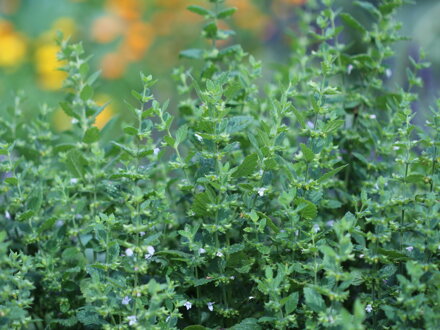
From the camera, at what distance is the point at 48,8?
4.93 meters

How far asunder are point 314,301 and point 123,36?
391 centimetres

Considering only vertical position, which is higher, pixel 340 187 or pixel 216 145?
pixel 216 145

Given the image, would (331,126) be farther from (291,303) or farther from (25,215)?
(25,215)

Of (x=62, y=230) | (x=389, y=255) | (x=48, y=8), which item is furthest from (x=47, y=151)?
(x=48, y=8)

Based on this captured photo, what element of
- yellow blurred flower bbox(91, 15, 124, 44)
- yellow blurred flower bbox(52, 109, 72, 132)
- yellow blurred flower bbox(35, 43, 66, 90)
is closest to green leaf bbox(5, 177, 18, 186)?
yellow blurred flower bbox(52, 109, 72, 132)

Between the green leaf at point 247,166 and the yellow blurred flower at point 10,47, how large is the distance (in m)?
3.63

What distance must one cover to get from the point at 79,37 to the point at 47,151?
126 inches

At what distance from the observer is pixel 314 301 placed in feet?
3.93

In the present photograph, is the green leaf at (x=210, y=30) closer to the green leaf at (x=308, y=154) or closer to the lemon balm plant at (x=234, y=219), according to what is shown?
the lemon balm plant at (x=234, y=219)

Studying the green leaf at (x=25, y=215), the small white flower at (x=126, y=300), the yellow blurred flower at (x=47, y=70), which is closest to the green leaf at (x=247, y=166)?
the small white flower at (x=126, y=300)

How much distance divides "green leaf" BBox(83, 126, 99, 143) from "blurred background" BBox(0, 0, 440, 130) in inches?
104

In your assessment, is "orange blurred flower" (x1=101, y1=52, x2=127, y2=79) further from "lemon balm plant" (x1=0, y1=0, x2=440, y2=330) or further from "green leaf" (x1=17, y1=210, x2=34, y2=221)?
"green leaf" (x1=17, y1=210, x2=34, y2=221)

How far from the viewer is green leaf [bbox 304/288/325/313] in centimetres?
119

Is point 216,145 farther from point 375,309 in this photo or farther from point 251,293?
point 375,309
